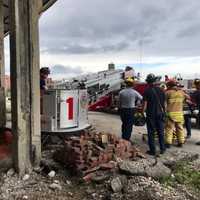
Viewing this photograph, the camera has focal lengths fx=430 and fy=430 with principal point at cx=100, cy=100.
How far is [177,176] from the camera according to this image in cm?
693

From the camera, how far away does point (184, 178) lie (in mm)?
6922

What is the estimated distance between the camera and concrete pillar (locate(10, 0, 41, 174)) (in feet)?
22.1

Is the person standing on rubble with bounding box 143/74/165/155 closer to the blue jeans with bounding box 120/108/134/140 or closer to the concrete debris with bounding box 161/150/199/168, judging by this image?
the concrete debris with bounding box 161/150/199/168

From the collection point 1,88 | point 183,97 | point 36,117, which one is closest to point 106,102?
point 1,88

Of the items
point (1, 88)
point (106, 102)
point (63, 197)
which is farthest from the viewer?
point (106, 102)

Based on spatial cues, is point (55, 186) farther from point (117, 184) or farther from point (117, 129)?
point (117, 129)

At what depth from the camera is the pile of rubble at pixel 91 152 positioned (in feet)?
21.8

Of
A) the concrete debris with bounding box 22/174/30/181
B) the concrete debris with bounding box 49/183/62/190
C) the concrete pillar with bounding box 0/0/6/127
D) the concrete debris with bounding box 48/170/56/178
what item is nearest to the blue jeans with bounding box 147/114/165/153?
the concrete debris with bounding box 48/170/56/178

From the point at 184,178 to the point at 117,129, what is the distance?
5.23 m

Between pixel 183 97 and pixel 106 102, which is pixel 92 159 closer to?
pixel 183 97

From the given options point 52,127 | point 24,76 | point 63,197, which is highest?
point 24,76

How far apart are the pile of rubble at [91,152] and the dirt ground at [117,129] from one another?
6.25ft

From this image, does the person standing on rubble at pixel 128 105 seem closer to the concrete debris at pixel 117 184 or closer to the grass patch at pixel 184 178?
the grass patch at pixel 184 178

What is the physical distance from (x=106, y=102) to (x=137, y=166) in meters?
10.1
